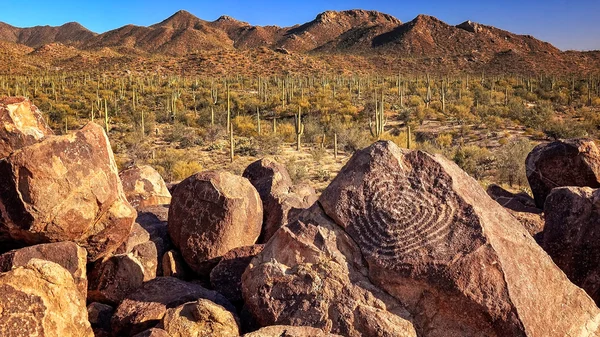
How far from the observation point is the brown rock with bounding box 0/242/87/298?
4.32m

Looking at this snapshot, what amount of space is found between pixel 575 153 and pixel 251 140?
15.2m

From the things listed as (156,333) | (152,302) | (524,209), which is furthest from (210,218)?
(524,209)

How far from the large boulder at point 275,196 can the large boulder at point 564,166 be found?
374cm

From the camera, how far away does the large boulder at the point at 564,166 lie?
24.0 ft

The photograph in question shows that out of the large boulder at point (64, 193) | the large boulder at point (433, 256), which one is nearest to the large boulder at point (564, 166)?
the large boulder at point (433, 256)

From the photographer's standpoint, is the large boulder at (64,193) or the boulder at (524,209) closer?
the large boulder at (64,193)

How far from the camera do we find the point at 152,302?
14.1 feet

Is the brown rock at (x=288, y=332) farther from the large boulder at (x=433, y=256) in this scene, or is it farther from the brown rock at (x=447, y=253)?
the brown rock at (x=447, y=253)

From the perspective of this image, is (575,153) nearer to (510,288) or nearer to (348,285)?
(510,288)

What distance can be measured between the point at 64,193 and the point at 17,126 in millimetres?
1270

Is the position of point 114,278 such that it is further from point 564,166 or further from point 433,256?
point 564,166

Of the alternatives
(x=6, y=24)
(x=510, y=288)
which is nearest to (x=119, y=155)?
(x=510, y=288)

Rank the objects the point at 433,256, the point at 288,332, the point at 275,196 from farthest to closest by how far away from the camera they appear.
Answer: the point at 275,196
the point at 433,256
the point at 288,332

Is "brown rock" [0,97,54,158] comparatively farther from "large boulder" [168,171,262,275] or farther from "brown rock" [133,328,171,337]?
"brown rock" [133,328,171,337]
